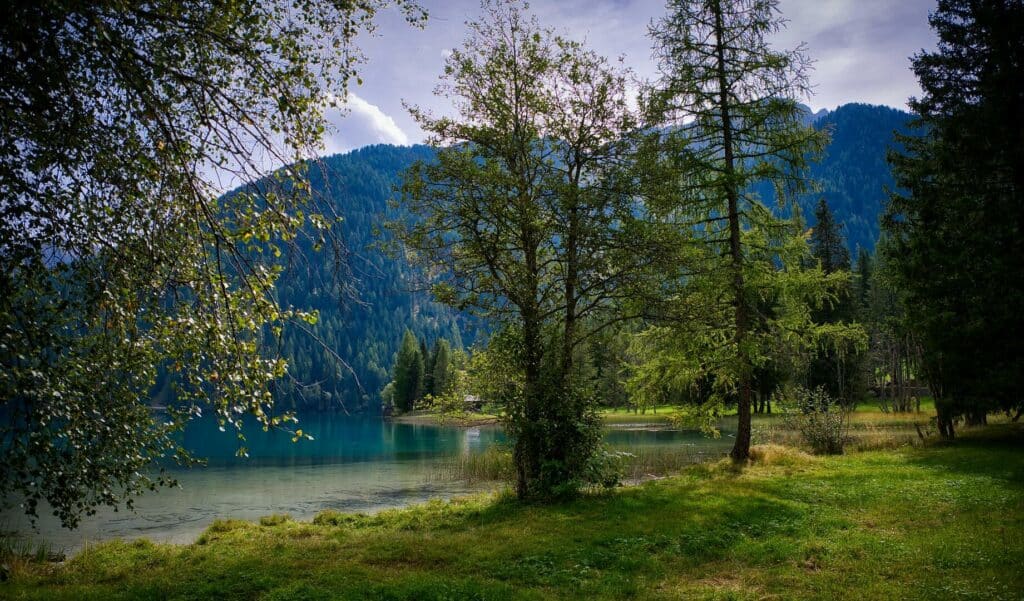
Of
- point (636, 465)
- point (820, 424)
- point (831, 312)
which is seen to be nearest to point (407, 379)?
point (831, 312)

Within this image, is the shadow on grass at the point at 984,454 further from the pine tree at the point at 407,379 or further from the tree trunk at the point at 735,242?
the pine tree at the point at 407,379

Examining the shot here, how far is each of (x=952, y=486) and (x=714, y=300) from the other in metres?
6.84

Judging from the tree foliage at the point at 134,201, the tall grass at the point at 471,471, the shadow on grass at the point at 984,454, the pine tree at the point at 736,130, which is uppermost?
the pine tree at the point at 736,130

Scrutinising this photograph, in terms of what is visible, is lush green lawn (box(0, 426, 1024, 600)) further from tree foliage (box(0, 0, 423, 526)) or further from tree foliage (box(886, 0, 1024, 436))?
tree foliage (box(886, 0, 1024, 436))

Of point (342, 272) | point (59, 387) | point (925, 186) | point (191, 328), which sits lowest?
point (59, 387)

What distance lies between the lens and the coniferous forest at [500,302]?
5.61m

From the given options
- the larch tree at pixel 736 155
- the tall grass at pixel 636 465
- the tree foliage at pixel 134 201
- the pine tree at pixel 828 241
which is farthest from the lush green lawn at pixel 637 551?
the pine tree at pixel 828 241

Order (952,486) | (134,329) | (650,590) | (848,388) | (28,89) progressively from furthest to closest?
(848,388) < (952,486) < (650,590) < (134,329) < (28,89)

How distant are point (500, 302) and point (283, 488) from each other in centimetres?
1540

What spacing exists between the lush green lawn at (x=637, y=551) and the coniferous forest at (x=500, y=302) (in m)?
0.08

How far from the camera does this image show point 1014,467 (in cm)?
1423

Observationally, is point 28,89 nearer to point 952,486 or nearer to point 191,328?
point 191,328

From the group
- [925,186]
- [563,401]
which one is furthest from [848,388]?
[563,401]

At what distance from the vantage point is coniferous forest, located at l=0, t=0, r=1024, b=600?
18.4 feet
